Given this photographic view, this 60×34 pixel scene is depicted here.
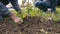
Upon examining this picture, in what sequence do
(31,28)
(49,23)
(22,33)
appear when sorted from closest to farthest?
(22,33), (31,28), (49,23)

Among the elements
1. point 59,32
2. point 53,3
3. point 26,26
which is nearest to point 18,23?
point 26,26

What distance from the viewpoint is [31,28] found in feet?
10.8

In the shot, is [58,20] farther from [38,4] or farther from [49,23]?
[38,4]

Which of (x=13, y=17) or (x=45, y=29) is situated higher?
(x=13, y=17)

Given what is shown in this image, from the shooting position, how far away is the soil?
3.12 metres

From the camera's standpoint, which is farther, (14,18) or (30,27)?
(30,27)

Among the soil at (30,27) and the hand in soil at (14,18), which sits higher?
the hand in soil at (14,18)

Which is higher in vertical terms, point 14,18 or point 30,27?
point 14,18

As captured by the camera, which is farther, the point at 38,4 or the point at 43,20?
the point at 38,4

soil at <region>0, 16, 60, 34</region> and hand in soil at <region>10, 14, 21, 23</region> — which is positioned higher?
hand in soil at <region>10, 14, 21, 23</region>

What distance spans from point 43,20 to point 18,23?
563 millimetres

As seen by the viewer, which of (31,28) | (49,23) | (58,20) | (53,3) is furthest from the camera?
(53,3)

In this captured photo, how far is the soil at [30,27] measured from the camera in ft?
10.2

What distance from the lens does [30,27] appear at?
3328 mm
